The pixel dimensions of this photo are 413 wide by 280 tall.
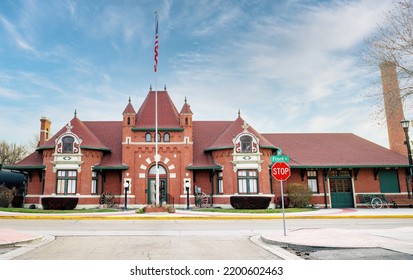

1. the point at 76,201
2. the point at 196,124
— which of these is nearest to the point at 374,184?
the point at 196,124

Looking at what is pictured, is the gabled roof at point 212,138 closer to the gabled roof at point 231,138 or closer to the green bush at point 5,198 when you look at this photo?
the gabled roof at point 231,138

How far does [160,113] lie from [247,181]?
948cm

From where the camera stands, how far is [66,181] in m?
25.1

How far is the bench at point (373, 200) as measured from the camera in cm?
2559

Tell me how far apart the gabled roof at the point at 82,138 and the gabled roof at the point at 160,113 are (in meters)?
3.56

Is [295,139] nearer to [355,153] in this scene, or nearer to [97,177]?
[355,153]

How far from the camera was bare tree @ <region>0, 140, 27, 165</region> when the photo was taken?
152 feet

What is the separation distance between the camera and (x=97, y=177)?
26.0 m

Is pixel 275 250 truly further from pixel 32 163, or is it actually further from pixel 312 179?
pixel 32 163

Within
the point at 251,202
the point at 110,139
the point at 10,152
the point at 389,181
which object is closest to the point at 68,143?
the point at 110,139

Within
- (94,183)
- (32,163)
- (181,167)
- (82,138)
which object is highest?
(82,138)

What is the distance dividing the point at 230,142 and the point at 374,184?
41.6 feet

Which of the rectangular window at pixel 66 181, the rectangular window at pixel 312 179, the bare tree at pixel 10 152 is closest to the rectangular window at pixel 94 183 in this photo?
the rectangular window at pixel 66 181

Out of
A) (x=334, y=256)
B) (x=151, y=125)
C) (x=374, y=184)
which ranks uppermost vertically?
(x=151, y=125)
